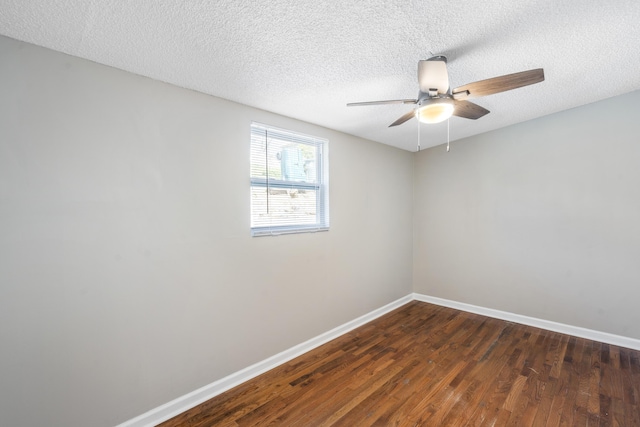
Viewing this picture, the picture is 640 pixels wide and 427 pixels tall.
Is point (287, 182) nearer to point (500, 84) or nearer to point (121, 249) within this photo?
point (121, 249)

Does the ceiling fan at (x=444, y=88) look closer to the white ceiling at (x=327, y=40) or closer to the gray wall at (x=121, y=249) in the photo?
the white ceiling at (x=327, y=40)

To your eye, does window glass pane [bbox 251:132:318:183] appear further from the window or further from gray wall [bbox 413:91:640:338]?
gray wall [bbox 413:91:640:338]

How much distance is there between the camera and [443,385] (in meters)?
2.11

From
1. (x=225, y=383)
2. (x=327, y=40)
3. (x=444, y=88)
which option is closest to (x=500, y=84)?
(x=444, y=88)

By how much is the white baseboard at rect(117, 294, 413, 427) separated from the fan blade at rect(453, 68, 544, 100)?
2513 millimetres

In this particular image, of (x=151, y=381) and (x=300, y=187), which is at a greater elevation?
(x=300, y=187)

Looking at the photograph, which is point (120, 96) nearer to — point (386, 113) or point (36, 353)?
point (36, 353)

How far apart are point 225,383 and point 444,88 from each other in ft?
8.58

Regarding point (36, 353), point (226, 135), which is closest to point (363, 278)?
point (226, 135)

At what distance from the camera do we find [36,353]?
1.39m

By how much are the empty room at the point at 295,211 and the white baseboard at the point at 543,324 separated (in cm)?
2

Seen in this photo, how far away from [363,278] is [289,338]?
48.2 inches

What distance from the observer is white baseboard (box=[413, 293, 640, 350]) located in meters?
2.67

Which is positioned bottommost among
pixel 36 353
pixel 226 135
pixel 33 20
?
pixel 36 353
